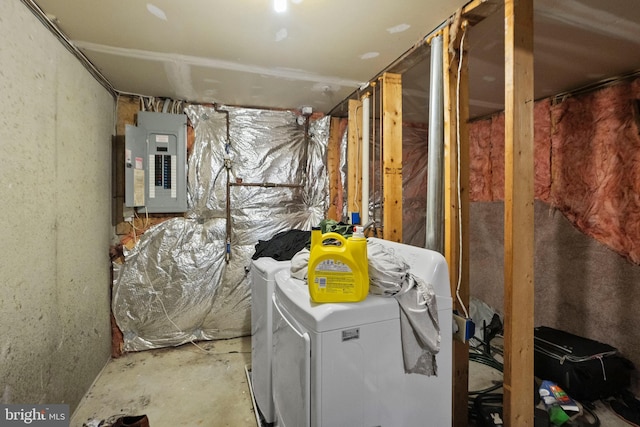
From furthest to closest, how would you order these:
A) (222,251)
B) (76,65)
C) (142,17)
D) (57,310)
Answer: (222,251) < (76,65) < (57,310) < (142,17)

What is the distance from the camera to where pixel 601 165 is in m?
2.39

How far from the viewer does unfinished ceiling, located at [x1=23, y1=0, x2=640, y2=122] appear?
1.52m

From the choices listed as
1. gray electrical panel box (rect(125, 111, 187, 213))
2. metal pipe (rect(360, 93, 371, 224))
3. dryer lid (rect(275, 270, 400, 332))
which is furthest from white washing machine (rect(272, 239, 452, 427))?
gray electrical panel box (rect(125, 111, 187, 213))

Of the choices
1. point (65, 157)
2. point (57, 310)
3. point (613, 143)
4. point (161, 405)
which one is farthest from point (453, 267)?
point (65, 157)

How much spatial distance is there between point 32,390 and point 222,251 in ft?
5.36

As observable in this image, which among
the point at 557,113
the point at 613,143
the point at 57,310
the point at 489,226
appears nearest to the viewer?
the point at 57,310

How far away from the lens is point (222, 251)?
117 inches

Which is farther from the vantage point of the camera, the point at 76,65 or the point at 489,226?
the point at 489,226

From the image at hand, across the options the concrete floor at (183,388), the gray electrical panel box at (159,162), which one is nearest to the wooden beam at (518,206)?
the concrete floor at (183,388)

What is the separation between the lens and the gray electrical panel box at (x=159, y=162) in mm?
2650

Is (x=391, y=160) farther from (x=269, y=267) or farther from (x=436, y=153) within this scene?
(x=269, y=267)

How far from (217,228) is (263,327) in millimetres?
1525

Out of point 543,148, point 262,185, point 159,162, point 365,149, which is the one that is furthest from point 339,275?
point 543,148

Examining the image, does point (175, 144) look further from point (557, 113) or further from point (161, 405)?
point (557, 113)
